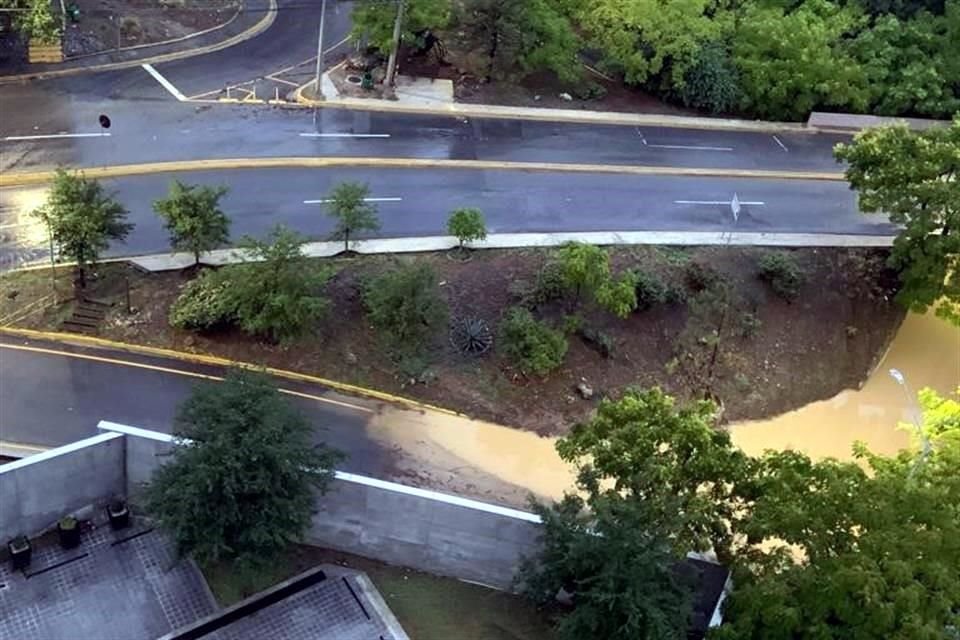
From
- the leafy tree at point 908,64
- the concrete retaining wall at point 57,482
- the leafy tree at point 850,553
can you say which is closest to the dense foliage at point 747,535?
the leafy tree at point 850,553

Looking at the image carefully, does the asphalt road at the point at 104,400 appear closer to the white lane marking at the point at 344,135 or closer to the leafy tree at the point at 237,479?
the leafy tree at the point at 237,479

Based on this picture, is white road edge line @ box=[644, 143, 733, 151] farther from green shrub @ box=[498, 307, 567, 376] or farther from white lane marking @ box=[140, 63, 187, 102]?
white lane marking @ box=[140, 63, 187, 102]

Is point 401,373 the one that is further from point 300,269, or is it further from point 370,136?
point 370,136

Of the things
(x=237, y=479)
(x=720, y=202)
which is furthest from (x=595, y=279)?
Answer: (x=237, y=479)

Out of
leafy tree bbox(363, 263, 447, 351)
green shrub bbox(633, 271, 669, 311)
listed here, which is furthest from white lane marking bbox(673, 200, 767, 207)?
leafy tree bbox(363, 263, 447, 351)

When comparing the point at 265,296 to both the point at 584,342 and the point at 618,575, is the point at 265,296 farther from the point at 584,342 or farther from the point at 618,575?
the point at 618,575

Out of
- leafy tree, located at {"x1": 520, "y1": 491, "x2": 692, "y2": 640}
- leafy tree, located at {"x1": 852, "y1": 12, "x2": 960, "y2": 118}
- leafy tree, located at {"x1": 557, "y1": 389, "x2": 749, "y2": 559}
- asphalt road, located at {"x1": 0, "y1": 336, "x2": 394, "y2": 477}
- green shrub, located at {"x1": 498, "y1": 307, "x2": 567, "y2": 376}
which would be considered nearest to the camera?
leafy tree, located at {"x1": 520, "y1": 491, "x2": 692, "y2": 640}
